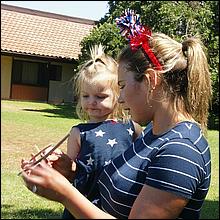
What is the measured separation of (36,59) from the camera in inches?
918

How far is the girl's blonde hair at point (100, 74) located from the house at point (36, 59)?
745 inches

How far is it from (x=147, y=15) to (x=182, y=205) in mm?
15797

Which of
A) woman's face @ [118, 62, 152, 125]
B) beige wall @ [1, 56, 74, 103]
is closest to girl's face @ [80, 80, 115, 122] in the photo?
woman's face @ [118, 62, 152, 125]

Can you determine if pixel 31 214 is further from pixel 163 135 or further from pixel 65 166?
pixel 163 135

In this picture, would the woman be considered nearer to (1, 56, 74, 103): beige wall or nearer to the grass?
the grass

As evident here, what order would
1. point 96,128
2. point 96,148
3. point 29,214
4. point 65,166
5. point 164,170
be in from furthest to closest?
1. point 29,214
2. point 96,128
3. point 96,148
4. point 65,166
5. point 164,170

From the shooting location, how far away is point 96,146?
268cm

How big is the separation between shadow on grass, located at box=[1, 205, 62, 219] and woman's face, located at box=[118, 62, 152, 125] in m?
3.54

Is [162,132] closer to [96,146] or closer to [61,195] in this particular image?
[61,195]

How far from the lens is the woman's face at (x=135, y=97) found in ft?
6.04

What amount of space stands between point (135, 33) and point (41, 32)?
2370cm

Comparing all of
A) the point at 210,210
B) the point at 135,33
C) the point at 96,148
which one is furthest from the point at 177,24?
the point at 135,33

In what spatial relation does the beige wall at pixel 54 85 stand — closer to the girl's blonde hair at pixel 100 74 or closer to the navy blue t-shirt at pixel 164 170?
the girl's blonde hair at pixel 100 74

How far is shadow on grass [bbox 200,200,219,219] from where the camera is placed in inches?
229
